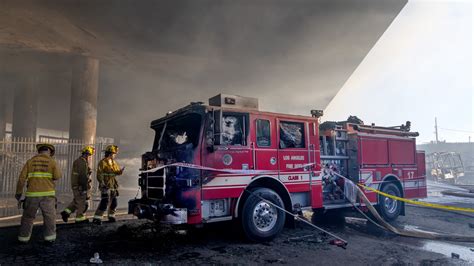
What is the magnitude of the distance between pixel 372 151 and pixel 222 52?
7.63 metres

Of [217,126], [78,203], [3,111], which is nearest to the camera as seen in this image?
[217,126]

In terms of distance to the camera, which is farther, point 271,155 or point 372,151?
point 372,151

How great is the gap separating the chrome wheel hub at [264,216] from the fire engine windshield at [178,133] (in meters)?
1.53

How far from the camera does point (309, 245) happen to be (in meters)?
5.15

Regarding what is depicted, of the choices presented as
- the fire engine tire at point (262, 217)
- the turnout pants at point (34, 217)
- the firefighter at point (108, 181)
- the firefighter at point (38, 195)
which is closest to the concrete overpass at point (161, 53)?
the firefighter at point (108, 181)

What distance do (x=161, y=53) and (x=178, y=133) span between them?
7.87 m

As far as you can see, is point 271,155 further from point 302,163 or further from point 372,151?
point 372,151

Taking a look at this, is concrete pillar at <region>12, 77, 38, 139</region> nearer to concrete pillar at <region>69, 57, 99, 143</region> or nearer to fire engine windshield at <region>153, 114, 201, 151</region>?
concrete pillar at <region>69, 57, 99, 143</region>

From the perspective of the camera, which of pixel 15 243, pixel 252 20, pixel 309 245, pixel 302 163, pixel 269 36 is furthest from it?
pixel 269 36

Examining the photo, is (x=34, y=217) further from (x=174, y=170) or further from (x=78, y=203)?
A: (x=174, y=170)

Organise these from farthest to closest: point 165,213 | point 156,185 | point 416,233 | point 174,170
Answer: point 416,233 → point 156,185 → point 174,170 → point 165,213

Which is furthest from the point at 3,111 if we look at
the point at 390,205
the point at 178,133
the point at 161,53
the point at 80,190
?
the point at 390,205

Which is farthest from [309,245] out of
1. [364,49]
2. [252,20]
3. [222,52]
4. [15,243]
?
[364,49]

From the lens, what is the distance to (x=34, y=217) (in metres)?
4.78
